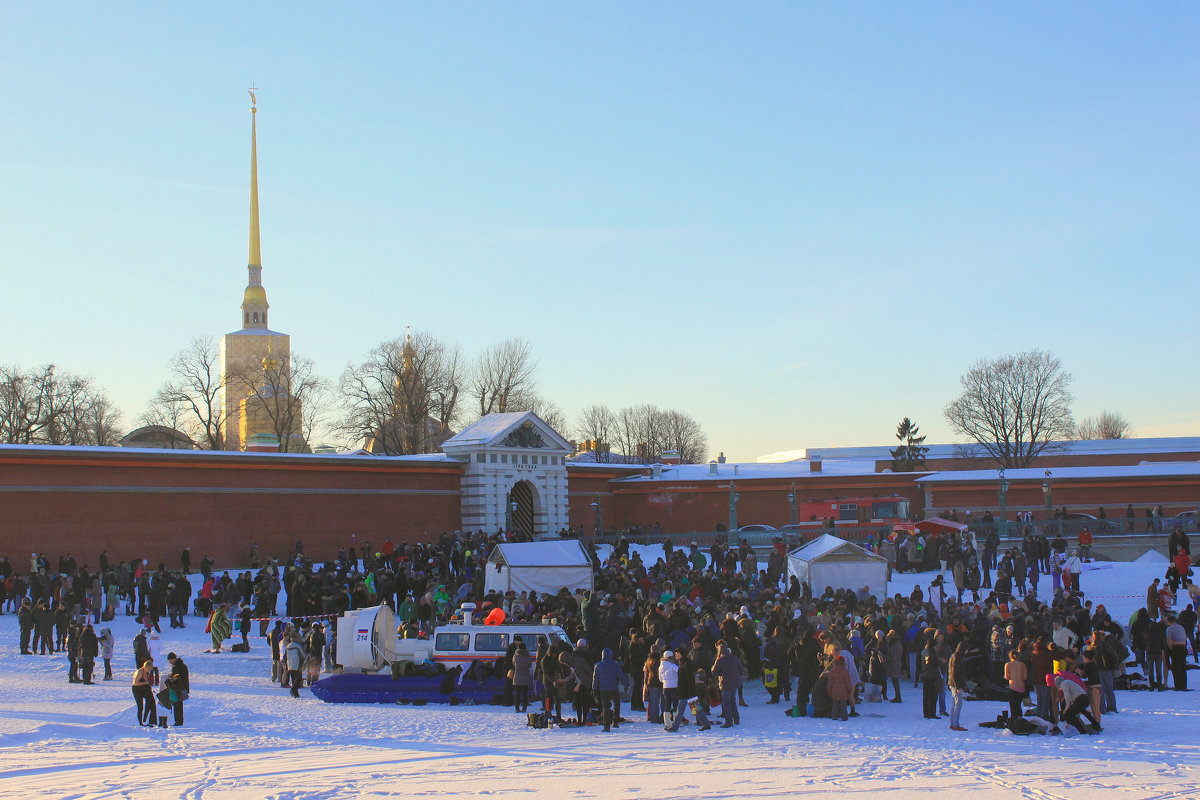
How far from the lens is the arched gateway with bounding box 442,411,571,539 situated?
1594 inches

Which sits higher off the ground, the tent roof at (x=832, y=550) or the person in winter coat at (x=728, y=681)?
the tent roof at (x=832, y=550)

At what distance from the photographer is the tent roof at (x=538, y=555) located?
25.0 metres

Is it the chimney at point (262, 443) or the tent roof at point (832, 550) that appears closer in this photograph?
the tent roof at point (832, 550)

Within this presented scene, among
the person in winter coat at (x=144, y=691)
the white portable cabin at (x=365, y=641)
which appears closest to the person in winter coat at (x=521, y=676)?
the white portable cabin at (x=365, y=641)

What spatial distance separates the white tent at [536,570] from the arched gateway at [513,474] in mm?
14485

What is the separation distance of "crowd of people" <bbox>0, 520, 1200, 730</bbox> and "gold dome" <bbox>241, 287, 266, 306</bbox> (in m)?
52.8

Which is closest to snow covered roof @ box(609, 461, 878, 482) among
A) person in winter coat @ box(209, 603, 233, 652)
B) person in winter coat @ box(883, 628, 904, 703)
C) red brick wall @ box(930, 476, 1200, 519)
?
red brick wall @ box(930, 476, 1200, 519)

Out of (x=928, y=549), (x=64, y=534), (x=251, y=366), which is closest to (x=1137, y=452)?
(x=928, y=549)

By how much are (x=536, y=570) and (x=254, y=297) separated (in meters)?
60.2

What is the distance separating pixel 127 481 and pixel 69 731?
18515mm

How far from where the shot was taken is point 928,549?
3158 centimetres

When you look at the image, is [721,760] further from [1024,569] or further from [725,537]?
[725,537]

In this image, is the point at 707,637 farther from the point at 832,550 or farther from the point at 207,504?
the point at 207,504

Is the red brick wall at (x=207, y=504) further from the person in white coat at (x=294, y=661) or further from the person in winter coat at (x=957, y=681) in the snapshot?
the person in winter coat at (x=957, y=681)
